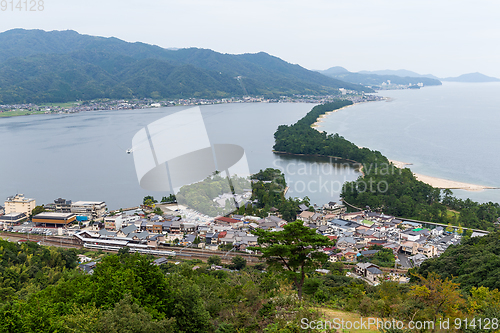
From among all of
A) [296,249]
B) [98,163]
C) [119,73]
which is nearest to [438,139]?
[98,163]

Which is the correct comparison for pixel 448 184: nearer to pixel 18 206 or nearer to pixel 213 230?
pixel 213 230

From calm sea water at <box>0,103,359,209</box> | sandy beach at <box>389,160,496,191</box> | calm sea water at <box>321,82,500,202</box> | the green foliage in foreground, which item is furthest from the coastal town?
calm sea water at <box>321,82,500,202</box>

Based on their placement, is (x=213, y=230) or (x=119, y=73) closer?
(x=213, y=230)

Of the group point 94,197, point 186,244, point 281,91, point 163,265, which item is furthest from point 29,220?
point 281,91

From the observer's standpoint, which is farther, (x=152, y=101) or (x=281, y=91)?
(x=281, y=91)

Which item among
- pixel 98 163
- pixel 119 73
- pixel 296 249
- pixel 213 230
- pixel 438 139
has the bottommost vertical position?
pixel 213 230

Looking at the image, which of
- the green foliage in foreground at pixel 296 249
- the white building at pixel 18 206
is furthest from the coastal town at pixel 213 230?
the green foliage in foreground at pixel 296 249

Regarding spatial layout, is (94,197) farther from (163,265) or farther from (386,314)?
(386,314)
